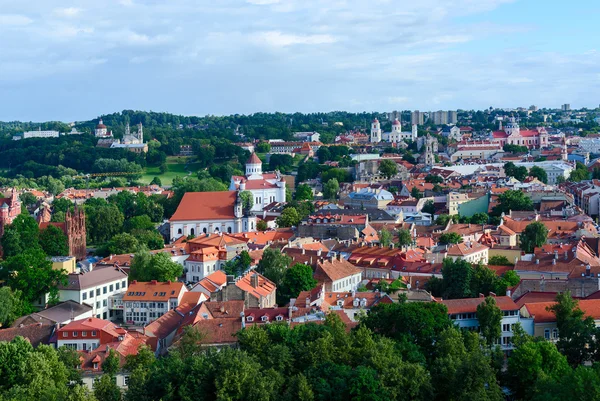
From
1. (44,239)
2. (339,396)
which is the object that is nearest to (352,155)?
(44,239)

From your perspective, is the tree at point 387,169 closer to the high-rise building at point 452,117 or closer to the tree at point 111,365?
the tree at point 111,365

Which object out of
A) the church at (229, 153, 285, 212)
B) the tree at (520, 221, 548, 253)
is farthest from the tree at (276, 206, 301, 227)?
the tree at (520, 221, 548, 253)

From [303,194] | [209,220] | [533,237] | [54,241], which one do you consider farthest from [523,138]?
[54,241]

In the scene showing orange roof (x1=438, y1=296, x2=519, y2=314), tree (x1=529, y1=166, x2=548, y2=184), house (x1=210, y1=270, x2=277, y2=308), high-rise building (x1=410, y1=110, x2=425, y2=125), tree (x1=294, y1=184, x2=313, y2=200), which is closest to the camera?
orange roof (x1=438, y1=296, x2=519, y2=314)

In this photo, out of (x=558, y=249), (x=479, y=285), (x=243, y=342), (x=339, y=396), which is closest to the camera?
(x=339, y=396)

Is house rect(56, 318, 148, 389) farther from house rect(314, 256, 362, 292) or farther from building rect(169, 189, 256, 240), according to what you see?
building rect(169, 189, 256, 240)

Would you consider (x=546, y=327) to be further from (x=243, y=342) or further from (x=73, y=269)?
(x=73, y=269)

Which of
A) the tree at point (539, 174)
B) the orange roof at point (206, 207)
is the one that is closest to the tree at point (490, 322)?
the orange roof at point (206, 207)
